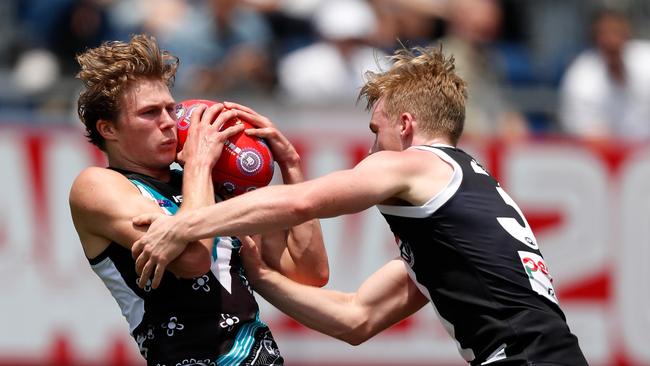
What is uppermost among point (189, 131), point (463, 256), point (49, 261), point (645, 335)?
point (189, 131)

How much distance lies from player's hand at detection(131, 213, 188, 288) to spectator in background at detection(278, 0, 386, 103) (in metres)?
5.83

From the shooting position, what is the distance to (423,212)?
5.04 meters

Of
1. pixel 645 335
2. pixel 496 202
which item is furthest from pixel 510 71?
pixel 496 202

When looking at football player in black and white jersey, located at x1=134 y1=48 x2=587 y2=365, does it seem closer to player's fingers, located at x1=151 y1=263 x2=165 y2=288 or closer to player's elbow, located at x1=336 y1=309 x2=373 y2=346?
player's fingers, located at x1=151 y1=263 x2=165 y2=288

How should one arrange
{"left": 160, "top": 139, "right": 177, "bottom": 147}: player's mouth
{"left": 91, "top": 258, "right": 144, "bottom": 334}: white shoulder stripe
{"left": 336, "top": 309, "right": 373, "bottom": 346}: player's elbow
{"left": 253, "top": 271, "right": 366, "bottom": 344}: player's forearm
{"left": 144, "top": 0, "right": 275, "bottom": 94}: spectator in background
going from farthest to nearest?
1. {"left": 144, "top": 0, "right": 275, "bottom": 94}: spectator in background
2. {"left": 336, "top": 309, "right": 373, "bottom": 346}: player's elbow
3. {"left": 253, "top": 271, "right": 366, "bottom": 344}: player's forearm
4. {"left": 160, "top": 139, "right": 177, "bottom": 147}: player's mouth
5. {"left": 91, "top": 258, "right": 144, "bottom": 334}: white shoulder stripe

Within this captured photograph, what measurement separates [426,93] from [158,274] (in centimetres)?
144

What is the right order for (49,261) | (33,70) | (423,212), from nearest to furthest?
1. (423,212)
2. (49,261)
3. (33,70)

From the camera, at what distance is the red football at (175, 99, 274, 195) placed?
5328 millimetres

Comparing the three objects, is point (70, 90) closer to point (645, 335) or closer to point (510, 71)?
point (510, 71)

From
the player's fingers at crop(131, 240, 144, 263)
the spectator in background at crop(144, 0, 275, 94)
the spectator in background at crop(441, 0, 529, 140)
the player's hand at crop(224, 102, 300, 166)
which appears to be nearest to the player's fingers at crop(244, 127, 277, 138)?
the player's hand at crop(224, 102, 300, 166)

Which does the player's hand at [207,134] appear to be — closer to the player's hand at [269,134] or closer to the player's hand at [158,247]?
the player's hand at [269,134]

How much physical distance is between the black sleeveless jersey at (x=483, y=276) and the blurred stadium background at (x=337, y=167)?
200 inches

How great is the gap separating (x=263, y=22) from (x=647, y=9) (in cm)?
464

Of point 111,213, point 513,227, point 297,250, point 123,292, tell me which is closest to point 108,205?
point 111,213
